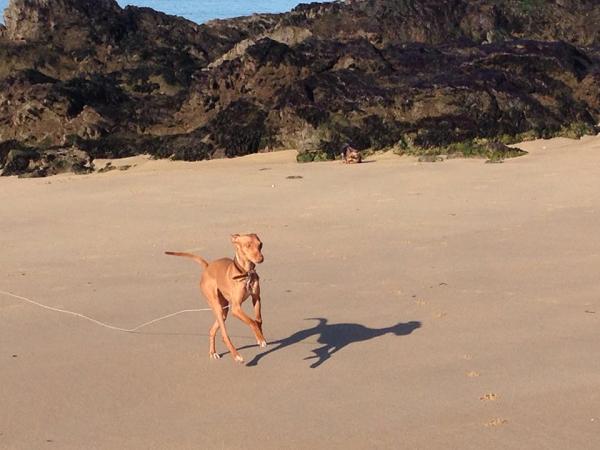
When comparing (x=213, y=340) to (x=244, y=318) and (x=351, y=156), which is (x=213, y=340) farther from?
(x=351, y=156)

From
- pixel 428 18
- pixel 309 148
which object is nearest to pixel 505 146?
pixel 309 148

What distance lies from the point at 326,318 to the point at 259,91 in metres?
15.0

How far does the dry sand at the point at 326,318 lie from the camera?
6.06 metres

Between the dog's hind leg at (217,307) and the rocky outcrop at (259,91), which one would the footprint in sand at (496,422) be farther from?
the rocky outcrop at (259,91)

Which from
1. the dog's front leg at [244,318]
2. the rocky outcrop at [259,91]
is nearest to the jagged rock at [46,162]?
the rocky outcrop at [259,91]

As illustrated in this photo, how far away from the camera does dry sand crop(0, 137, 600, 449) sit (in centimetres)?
606

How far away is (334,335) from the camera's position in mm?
8070

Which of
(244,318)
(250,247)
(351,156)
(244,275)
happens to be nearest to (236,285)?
(244,275)

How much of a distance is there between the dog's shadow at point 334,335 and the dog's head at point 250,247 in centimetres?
92

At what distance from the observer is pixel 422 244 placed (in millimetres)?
11422

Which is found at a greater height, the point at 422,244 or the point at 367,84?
the point at 367,84

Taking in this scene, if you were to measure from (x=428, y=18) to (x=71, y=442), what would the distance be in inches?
1274

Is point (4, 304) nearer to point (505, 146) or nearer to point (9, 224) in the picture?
point (9, 224)

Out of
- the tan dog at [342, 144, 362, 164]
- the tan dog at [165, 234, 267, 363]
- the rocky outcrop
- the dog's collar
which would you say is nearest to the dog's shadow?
the tan dog at [165, 234, 267, 363]
